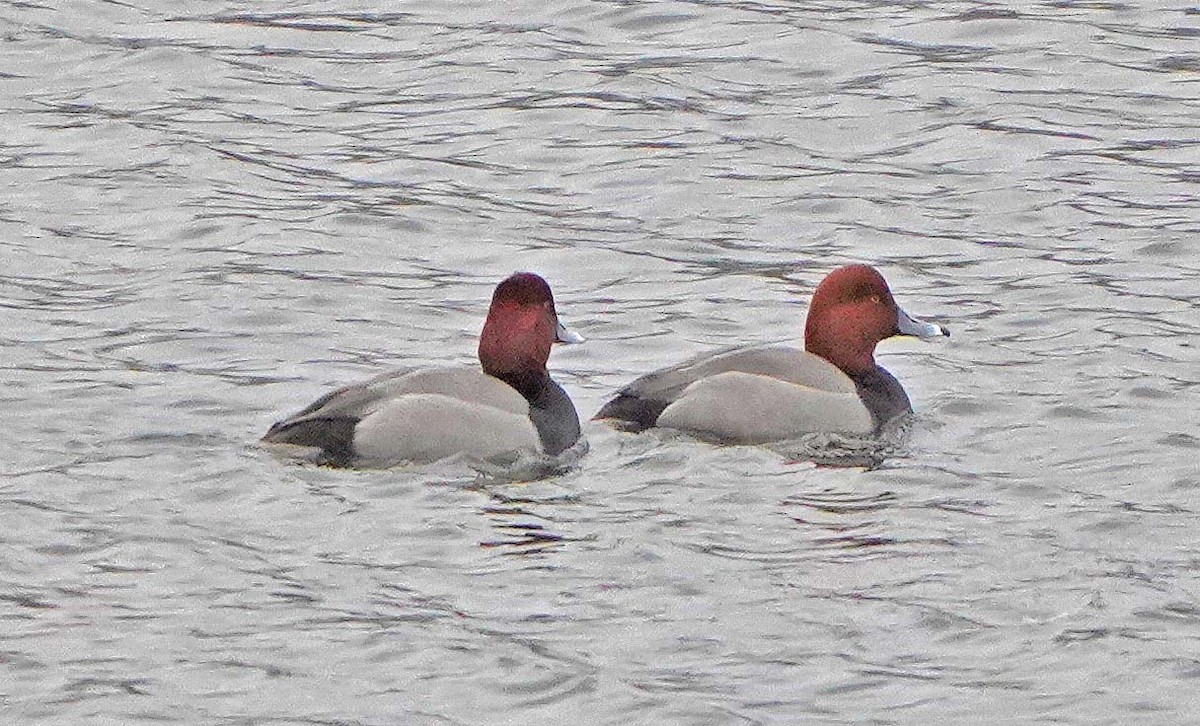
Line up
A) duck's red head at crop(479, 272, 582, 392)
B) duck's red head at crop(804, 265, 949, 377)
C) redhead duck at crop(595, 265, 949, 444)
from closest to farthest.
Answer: redhead duck at crop(595, 265, 949, 444), duck's red head at crop(479, 272, 582, 392), duck's red head at crop(804, 265, 949, 377)

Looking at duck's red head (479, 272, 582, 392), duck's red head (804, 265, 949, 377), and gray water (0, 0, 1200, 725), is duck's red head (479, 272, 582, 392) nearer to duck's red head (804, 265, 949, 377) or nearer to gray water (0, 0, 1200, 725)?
gray water (0, 0, 1200, 725)

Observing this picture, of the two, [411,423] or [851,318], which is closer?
[411,423]

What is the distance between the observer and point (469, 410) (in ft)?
29.2

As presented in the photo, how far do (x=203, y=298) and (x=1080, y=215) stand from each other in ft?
13.6

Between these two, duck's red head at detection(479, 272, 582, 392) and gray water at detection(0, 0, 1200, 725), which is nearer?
gray water at detection(0, 0, 1200, 725)

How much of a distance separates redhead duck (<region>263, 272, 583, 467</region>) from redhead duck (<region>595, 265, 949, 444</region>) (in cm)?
33

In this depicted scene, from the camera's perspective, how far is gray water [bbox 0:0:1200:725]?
6898 millimetres

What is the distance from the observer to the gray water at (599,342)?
6.90 meters

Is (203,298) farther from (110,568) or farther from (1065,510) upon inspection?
(1065,510)

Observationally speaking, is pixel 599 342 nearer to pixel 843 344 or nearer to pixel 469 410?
pixel 843 344

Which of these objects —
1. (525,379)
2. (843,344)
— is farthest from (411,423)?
(843,344)

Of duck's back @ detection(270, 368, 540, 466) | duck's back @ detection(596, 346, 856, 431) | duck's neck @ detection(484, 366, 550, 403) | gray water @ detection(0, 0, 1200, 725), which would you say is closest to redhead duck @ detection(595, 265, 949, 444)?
duck's back @ detection(596, 346, 856, 431)

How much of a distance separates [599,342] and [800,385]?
1.41 meters

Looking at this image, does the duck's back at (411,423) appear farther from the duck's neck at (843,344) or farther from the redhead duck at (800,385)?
the duck's neck at (843,344)
